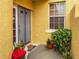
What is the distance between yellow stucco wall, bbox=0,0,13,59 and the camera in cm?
539

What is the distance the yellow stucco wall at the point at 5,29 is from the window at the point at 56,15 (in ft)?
16.1

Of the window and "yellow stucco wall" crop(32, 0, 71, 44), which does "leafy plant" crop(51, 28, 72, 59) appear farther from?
"yellow stucco wall" crop(32, 0, 71, 44)

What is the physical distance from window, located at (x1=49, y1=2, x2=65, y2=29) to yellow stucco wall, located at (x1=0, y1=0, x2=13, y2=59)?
4898 millimetres

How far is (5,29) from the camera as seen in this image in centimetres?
569

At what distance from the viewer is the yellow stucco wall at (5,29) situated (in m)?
5.39

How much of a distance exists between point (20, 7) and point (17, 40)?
6.54ft

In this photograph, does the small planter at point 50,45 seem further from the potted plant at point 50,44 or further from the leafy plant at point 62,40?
the leafy plant at point 62,40

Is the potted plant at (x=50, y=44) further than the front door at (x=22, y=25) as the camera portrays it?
Yes

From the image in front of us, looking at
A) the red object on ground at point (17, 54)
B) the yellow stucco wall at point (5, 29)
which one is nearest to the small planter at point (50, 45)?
the red object on ground at point (17, 54)

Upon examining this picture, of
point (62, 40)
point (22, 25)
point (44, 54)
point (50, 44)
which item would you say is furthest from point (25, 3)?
point (44, 54)

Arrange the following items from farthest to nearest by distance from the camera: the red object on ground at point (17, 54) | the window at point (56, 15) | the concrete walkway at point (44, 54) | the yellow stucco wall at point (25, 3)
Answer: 1. the window at point (56, 15)
2. the yellow stucco wall at point (25, 3)
3. the concrete walkway at point (44, 54)
4. the red object on ground at point (17, 54)

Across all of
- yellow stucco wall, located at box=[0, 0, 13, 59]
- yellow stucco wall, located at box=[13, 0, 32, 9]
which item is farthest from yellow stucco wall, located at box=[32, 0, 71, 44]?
yellow stucco wall, located at box=[0, 0, 13, 59]

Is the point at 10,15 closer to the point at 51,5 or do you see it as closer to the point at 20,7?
the point at 20,7

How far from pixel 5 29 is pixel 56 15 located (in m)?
5.43
